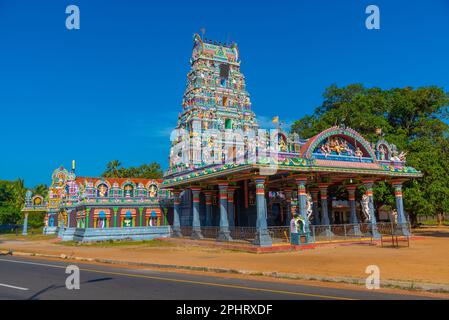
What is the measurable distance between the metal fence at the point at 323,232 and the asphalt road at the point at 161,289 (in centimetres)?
1260

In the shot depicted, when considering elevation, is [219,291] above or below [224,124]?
below

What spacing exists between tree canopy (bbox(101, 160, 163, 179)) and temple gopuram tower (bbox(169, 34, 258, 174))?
31.9 metres

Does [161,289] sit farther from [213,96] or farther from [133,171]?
[133,171]

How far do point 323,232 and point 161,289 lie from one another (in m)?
18.9

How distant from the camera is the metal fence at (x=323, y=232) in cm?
2494

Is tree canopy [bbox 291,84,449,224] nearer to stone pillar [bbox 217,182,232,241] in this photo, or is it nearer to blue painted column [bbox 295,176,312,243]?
blue painted column [bbox 295,176,312,243]

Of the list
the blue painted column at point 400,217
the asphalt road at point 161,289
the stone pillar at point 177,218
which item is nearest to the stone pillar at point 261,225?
the asphalt road at point 161,289

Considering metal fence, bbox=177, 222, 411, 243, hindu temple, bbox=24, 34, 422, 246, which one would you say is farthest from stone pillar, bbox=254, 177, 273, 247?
metal fence, bbox=177, 222, 411, 243

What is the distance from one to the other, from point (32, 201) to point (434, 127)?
187 feet

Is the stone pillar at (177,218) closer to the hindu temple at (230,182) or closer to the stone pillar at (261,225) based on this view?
the hindu temple at (230,182)
